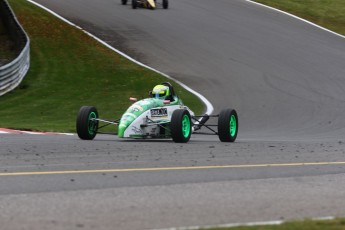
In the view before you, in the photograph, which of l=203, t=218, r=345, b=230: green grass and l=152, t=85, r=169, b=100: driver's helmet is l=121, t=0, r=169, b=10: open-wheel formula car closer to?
l=152, t=85, r=169, b=100: driver's helmet

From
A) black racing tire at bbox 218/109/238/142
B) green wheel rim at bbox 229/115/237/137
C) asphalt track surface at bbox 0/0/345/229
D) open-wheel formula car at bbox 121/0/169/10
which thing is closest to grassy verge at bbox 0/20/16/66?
asphalt track surface at bbox 0/0/345/229

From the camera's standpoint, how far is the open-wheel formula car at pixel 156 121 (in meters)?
16.5

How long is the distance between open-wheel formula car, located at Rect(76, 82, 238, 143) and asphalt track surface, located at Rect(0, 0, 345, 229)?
12.1 inches

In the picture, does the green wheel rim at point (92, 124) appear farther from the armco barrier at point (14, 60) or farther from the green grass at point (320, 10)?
the green grass at point (320, 10)

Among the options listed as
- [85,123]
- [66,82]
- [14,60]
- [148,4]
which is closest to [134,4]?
[148,4]

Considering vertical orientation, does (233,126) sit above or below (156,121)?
below

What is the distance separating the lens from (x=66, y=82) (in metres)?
29.2

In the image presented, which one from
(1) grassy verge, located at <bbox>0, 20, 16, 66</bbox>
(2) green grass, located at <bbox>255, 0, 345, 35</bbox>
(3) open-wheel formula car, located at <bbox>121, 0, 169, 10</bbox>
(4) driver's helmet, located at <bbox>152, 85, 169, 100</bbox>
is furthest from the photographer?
(2) green grass, located at <bbox>255, 0, 345, 35</bbox>

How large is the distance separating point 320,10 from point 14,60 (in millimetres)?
25258

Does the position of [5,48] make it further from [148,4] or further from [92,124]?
[92,124]

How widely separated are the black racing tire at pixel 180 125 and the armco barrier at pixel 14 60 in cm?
1080

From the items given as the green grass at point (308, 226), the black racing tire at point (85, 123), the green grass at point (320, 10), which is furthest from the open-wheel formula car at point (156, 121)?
the green grass at point (320, 10)

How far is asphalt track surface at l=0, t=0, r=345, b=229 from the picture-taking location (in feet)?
27.8

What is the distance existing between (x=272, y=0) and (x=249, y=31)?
994cm
